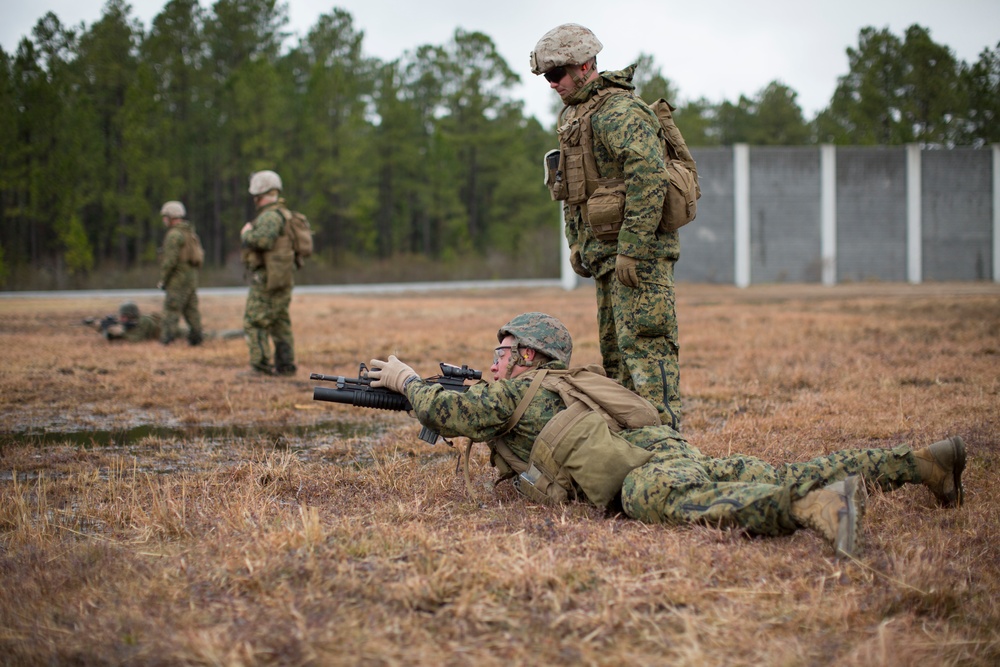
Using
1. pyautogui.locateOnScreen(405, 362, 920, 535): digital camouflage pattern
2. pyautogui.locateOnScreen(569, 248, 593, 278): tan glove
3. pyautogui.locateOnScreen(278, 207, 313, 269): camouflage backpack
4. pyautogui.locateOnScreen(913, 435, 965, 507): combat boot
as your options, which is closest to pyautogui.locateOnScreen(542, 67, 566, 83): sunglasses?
→ pyautogui.locateOnScreen(569, 248, 593, 278): tan glove

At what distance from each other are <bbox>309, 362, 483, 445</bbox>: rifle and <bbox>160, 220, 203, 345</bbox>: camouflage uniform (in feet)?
28.7

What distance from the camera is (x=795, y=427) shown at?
6324mm

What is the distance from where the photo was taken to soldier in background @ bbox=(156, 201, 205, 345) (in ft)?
41.4

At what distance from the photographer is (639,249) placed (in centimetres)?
511

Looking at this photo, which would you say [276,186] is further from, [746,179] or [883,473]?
[746,179]

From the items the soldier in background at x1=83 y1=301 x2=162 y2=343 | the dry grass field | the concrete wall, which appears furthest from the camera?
the concrete wall

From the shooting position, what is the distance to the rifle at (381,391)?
454cm

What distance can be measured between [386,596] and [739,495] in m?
1.60

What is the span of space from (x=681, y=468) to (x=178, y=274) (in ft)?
34.7

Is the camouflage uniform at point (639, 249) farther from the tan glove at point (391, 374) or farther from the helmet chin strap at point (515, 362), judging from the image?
the tan glove at point (391, 374)

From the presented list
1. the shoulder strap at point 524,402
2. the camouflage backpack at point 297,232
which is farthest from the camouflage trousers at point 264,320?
the shoulder strap at point 524,402

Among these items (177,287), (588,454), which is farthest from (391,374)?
(177,287)

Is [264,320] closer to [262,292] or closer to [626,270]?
[262,292]

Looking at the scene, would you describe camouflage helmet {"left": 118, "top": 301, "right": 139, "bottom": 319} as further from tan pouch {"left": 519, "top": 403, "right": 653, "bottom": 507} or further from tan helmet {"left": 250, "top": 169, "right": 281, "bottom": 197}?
tan pouch {"left": 519, "top": 403, "right": 653, "bottom": 507}
